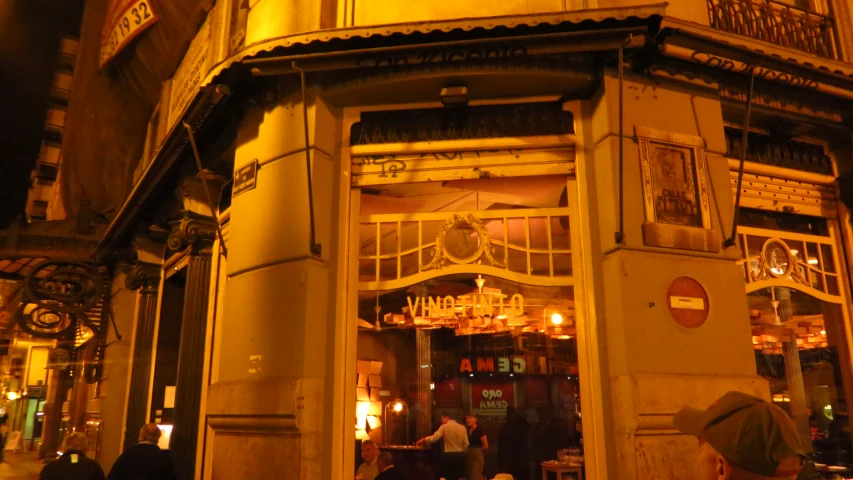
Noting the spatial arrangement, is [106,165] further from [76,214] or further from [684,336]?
[684,336]

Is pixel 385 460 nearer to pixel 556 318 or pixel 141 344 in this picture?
pixel 556 318

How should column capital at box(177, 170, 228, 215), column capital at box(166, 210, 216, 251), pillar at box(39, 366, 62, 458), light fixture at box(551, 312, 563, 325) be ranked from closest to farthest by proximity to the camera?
light fixture at box(551, 312, 563, 325) → column capital at box(166, 210, 216, 251) → column capital at box(177, 170, 228, 215) → pillar at box(39, 366, 62, 458)

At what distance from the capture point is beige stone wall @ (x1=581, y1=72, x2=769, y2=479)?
4.85 m

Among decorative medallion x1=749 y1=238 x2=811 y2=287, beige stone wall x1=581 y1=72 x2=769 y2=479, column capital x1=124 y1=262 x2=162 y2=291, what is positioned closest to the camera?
beige stone wall x1=581 y1=72 x2=769 y2=479

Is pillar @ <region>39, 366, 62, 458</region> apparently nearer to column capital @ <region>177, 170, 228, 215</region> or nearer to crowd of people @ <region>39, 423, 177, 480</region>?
column capital @ <region>177, 170, 228, 215</region>

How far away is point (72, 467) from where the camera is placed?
19.0 ft

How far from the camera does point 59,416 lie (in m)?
20.5

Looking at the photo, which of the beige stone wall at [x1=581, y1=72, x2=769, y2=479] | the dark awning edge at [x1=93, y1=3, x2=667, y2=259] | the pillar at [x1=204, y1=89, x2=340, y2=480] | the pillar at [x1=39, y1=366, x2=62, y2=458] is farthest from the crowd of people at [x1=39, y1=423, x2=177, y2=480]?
the pillar at [x1=39, y1=366, x2=62, y2=458]

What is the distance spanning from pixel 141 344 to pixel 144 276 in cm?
116

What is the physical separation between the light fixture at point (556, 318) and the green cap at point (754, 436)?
153 inches

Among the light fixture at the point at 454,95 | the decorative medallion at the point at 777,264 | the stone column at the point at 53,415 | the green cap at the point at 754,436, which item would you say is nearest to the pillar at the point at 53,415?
the stone column at the point at 53,415

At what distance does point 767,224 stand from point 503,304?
315cm

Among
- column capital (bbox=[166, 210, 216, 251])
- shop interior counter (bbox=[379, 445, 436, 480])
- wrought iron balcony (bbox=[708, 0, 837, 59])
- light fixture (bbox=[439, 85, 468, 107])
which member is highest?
wrought iron balcony (bbox=[708, 0, 837, 59])

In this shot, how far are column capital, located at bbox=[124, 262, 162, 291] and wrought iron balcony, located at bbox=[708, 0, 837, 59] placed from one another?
929 cm
